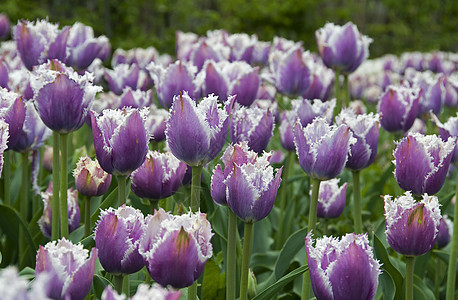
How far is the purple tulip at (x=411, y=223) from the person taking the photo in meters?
1.24

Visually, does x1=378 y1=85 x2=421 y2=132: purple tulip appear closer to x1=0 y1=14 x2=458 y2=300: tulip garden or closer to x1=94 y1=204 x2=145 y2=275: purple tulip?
x1=0 y1=14 x2=458 y2=300: tulip garden

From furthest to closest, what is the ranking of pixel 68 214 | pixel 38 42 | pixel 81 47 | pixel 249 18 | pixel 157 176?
1. pixel 249 18
2. pixel 81 47
3. pixel 38 42
4. pixel 68 214
5. pixel 157 176

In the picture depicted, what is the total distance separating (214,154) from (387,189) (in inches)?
81.6

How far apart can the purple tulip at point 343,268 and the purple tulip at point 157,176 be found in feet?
1.62

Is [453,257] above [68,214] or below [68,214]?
below

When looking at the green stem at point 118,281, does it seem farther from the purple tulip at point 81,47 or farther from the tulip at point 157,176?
the purple tulip at point 81,47

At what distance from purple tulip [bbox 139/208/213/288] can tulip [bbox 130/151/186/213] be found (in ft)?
1.45

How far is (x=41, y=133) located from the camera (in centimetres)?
187

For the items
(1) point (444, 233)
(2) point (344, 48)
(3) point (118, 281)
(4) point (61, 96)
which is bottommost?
(1) point (444, 233)

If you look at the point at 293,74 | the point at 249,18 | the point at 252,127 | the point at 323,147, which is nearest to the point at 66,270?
the point at 323,147

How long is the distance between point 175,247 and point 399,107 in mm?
1316

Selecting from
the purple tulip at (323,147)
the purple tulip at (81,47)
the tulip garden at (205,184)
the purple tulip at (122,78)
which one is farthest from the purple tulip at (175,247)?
the purple tulip at (122,78)

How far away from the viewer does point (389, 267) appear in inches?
62.7

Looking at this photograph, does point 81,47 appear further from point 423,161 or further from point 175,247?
point 175,247
